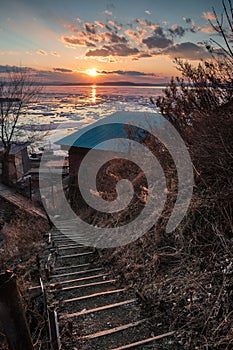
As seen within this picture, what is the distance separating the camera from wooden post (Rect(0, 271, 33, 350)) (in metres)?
1.76

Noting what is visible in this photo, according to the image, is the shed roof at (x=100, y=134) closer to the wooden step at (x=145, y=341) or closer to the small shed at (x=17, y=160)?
the small shed at (x=17, y=160)

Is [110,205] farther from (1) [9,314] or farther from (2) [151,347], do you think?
(1) [9,314]

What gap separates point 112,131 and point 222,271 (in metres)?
14.6

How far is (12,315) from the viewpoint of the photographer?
5.85 ft

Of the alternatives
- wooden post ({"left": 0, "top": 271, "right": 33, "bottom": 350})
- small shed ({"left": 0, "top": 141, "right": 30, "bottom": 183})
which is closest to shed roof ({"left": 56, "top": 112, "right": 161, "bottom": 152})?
small shed ({"left": 0, "top": 141, "right": 30, "bottom": 183})

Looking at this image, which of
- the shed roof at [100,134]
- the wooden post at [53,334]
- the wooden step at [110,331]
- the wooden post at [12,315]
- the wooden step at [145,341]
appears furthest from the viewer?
the shed roof at [100,134]

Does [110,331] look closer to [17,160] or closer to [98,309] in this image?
[98,309]

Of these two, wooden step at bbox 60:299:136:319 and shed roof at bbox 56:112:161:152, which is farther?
shed roof at bbox 56:112:161:152

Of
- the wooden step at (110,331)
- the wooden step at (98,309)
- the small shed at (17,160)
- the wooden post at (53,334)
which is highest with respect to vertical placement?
the wooden post at (53,334)

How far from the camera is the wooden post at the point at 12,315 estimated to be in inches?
69.1

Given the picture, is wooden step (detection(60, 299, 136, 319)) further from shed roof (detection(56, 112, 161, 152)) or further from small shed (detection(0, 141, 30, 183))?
small shed (detection(0, 141, 30, 183))

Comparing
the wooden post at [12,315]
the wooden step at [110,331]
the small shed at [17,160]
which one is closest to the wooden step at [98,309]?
the wooden step at [110,331]

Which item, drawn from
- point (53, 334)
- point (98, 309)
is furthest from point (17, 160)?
point (53, 334)

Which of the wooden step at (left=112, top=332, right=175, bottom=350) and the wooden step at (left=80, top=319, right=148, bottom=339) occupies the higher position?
the wooden step at (left=112, top=332, right=175, bottom=350)
